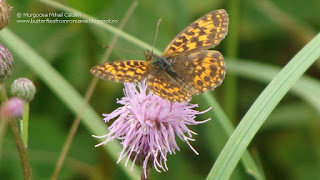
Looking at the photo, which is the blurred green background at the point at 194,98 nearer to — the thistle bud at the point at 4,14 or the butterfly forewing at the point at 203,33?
the butterfly forewing at the point at 203,33

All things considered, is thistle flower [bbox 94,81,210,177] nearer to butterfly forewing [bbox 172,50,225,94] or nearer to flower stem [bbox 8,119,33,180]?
butterfly forewing [bbox 172,50,225,94]

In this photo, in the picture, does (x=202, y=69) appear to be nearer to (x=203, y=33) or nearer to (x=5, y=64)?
(x=203, y=33)

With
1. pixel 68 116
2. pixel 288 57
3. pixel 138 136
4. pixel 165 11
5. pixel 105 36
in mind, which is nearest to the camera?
pixel 138 136

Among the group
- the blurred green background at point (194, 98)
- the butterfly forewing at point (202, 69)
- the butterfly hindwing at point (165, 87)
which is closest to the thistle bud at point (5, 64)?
the butterfly hindwing at point (165, 87)

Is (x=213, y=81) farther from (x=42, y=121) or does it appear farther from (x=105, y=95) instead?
(x=42, y=121)

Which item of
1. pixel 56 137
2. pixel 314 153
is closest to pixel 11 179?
pixel 56 137

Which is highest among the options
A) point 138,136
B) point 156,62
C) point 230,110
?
point 156,62

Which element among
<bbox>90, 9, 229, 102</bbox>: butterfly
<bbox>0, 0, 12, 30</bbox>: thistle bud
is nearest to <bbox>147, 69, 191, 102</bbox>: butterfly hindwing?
<bbox>90, 9, 229, 102</bbox>: butterfly

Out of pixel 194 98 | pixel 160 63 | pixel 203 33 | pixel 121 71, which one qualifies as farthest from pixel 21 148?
pixel 194 98
